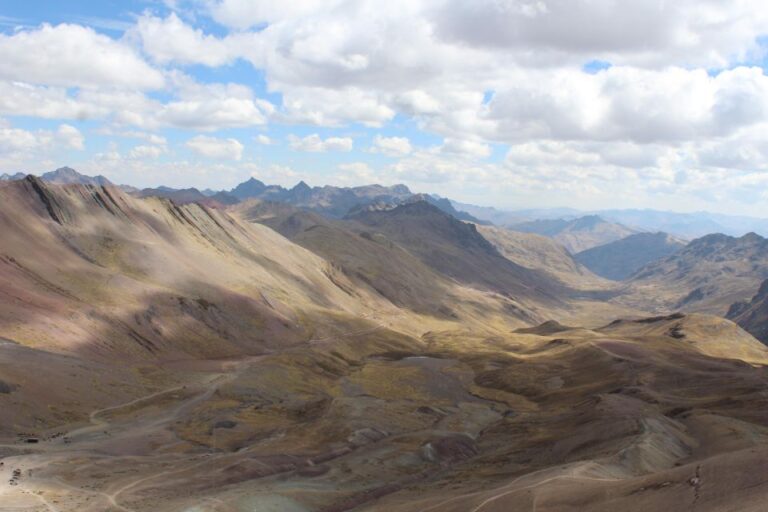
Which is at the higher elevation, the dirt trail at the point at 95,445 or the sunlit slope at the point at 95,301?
the sunlit slope at the point at 95,301

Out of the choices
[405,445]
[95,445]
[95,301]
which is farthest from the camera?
[95,301]

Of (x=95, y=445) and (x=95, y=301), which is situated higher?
(x=95, y=301)

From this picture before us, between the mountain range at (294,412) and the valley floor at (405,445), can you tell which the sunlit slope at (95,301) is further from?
the valley floor at (405,445)

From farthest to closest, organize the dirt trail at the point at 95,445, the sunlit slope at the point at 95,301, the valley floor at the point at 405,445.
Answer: the sunlit slope at the point at 95,301
the dirt trail at the point at 95,445
the valley floor at the point at 405,445

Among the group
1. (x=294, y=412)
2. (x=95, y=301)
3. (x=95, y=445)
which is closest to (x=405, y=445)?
(x=294, y=412)

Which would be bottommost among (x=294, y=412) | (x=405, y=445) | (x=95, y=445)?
(x=294, y=412)

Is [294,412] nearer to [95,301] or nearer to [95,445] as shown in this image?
[95,445]

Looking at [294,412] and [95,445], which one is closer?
[95,445]

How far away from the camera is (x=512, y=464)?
81.0 m

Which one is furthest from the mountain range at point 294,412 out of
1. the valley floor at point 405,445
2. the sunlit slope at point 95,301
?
the sunlit slope at point 95,301

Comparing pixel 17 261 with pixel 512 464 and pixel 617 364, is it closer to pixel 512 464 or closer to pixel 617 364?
pixel 512 464

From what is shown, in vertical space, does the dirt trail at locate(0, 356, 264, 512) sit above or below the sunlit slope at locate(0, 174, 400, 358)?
below

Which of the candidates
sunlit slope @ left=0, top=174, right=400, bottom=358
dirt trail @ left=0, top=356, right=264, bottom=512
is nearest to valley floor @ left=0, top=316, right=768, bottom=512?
dirt trail @ left=0, top=356, right=264, bottom=512

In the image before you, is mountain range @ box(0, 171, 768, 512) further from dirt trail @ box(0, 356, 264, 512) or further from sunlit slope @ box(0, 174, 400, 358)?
sunlit slope @ box(0, 174, 400, 358)
